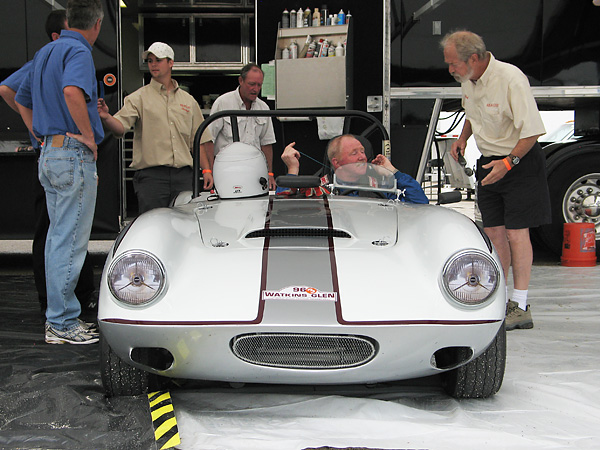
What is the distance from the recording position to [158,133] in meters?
4.20

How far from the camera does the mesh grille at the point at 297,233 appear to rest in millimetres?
2535

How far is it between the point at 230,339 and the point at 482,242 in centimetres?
97

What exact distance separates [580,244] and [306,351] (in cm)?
436

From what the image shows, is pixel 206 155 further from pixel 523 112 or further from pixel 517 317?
pixel 517 317

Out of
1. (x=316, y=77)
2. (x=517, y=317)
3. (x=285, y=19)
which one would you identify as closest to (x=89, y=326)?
(x=517, y=317)

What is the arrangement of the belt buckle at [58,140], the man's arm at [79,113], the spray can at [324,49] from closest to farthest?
the man's arm at [79,113]
the belt buckle at [58,140]
the spray can at [324,49]

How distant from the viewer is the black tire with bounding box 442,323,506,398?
2.38 meters

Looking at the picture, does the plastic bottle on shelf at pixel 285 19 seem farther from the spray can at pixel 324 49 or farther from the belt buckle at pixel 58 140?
the belt buckle at pixel 58 140

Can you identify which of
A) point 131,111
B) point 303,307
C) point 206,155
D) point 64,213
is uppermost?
point 131,111

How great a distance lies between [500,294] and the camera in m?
2.21

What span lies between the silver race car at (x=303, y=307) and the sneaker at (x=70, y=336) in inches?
35.1

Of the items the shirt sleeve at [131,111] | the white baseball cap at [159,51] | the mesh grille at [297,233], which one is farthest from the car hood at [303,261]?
the white baseball cap at [159,51]

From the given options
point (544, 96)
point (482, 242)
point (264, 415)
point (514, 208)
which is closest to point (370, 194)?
point (514, 208)

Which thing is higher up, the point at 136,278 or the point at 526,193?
the point at 526,193
